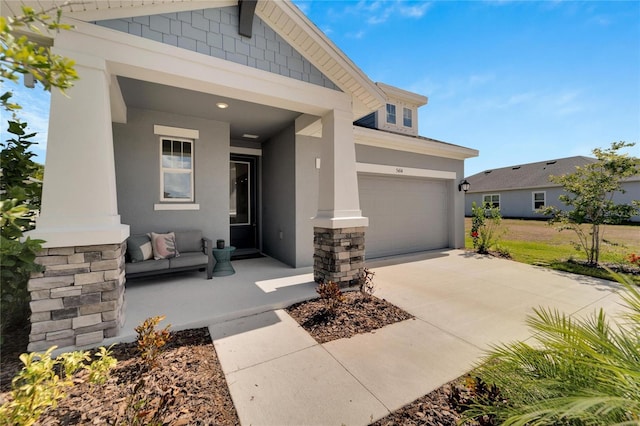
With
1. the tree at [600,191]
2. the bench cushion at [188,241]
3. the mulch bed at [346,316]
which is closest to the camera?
the mulch bed at [346,316]

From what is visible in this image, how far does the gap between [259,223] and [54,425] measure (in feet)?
21.4

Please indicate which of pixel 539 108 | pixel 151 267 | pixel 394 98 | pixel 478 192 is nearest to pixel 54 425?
pixel 151 267

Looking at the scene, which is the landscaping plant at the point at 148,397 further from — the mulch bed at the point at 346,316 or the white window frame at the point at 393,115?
the white window frame at the point at 393,115

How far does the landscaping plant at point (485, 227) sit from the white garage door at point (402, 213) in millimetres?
1003

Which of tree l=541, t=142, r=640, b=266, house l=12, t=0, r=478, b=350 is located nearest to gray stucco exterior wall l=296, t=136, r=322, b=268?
house l=12, t=0, r=478, b=350

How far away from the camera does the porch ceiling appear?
4605mm

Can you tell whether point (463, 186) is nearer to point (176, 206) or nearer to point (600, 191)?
point (600, 191)

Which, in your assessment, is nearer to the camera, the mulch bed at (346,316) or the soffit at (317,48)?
the mulch bed at (346,316)

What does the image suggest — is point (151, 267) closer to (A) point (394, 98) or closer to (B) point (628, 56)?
(A) point (394, 98)

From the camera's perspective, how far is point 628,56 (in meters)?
5.32

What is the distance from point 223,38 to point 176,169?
3233 mm

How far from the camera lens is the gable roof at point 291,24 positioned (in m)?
3.13

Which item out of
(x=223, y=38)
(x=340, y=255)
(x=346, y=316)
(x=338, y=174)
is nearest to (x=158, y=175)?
(x=223, y=38)

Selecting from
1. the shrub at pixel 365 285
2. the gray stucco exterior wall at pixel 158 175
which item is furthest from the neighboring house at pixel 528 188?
the gray stucco exterior wall at pixel 158 175
